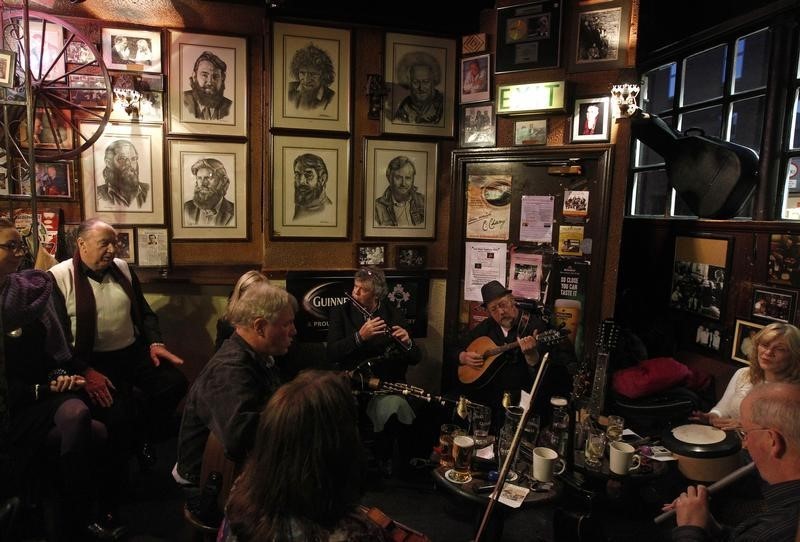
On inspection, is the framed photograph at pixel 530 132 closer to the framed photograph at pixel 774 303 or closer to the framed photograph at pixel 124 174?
the framed photograph at pixel 774 303

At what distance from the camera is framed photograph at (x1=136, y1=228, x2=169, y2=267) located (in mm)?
4488

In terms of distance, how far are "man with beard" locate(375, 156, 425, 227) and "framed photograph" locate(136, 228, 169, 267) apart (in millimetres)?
1854

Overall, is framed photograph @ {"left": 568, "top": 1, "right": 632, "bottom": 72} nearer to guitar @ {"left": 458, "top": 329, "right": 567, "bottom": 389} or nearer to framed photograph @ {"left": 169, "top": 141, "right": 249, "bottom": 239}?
guitar @ {"left": 458, "top": 329, "right": 567, "bottom": 389}

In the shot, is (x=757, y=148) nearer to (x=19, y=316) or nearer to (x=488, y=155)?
(x=488, y=155)

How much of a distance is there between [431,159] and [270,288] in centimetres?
284

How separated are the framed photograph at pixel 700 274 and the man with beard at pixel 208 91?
13.3 feet

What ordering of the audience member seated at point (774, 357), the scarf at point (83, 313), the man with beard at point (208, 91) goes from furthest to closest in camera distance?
the man with beard at point (208, 91) → the scarf at point (83, 313) → the audience member seated at point (774, 357)

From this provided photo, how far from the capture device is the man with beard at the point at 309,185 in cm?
469

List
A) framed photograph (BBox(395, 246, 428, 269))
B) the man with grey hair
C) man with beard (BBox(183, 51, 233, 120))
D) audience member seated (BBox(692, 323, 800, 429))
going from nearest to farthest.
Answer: the man with grey hair, audience member seated (BBox(692, 323, 800, 429)), man with beard (BBox(183, 51, 233, 120)), framed photograph (BBox(395, 246, 428, 269))

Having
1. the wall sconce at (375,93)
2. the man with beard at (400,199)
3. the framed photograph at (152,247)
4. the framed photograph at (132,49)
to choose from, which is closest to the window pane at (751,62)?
the man with beard at (400,199)

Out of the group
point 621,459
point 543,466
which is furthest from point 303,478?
point 621,459

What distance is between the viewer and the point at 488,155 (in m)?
4.71

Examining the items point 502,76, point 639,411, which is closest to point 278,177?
point 502,76

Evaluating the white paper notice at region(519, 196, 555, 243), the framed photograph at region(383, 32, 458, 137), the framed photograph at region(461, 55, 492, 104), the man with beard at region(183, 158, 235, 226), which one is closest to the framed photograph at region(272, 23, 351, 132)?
the framed photograph at region(383, 32, 458, 137)
